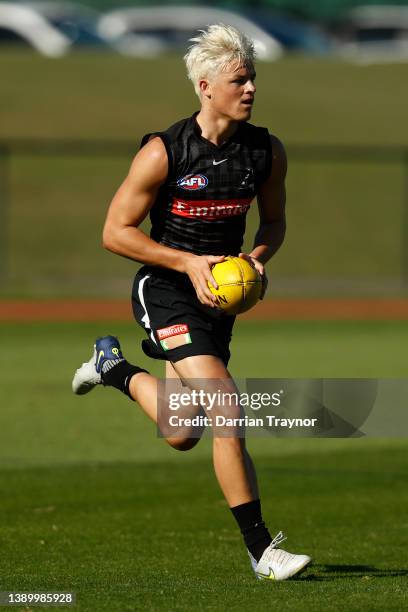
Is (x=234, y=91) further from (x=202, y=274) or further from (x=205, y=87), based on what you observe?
(x=202, y=274)

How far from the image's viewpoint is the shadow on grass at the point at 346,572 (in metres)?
7.08

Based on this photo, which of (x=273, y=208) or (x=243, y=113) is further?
(x=273, y=208)

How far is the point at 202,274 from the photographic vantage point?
22.4ft

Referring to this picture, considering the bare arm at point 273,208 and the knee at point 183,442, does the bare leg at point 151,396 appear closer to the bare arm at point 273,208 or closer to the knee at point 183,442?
the knee at point 183,442

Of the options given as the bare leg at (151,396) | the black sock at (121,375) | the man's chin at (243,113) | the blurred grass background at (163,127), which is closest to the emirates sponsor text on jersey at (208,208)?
the man's chin at (243,113)

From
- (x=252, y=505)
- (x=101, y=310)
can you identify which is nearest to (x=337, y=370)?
(x=101, y=310)

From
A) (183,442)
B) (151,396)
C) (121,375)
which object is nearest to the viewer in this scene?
(183,442)

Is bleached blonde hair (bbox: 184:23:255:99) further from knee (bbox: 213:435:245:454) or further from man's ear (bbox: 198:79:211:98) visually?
knee (bbox: 213:435:245:454)

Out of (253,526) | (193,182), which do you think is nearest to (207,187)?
(193,182)

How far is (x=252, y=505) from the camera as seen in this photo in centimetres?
690

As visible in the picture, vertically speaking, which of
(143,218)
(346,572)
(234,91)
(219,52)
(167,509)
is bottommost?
(346,572)

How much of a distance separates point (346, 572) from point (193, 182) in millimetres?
2249

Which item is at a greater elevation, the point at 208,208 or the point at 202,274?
the point at 208,208

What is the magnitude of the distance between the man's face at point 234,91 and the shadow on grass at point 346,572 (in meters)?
2.42
